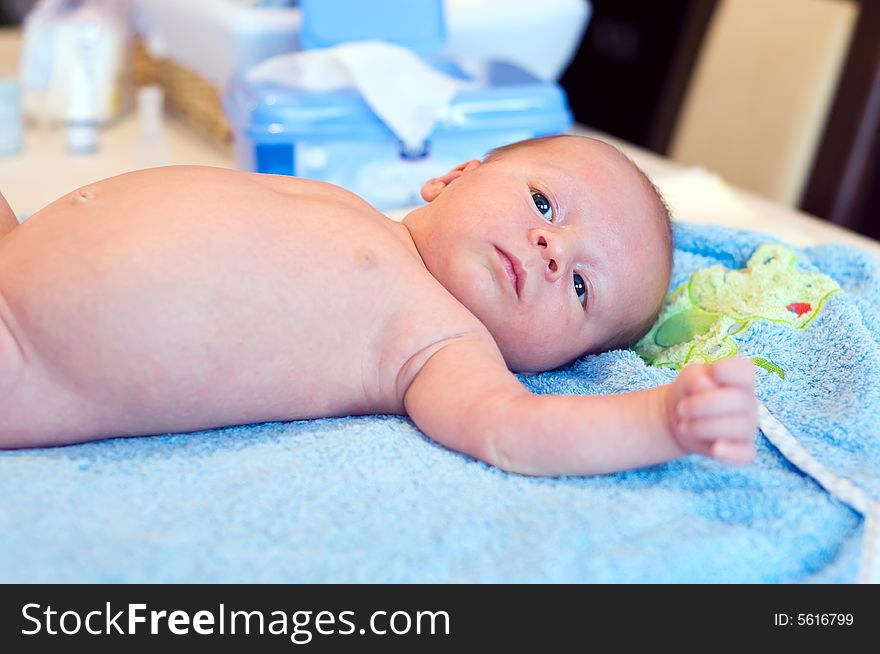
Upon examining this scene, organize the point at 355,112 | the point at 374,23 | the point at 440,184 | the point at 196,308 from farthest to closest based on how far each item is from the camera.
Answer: the point at 374,23, the point at 355,112, the point at 440,184, the point at 196,308

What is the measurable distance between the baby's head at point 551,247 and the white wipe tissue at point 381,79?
366 millimetres

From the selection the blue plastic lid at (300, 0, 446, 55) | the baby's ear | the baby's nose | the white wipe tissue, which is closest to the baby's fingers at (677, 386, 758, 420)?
the baby's nose

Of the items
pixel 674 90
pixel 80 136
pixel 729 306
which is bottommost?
pixel 80 136

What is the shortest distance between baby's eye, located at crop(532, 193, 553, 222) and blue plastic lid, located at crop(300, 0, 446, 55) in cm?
63

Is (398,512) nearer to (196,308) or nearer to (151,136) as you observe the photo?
(196,308)

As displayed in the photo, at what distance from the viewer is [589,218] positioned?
1005 millimetres

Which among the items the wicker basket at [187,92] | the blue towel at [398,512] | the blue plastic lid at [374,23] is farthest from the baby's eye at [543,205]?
the wicker basket at [187,92]

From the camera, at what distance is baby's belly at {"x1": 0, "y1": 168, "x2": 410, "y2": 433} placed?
0.79m

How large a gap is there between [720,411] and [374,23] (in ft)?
→ 3.39

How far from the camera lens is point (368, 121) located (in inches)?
56.0

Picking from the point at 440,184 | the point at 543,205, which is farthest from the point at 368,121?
the point at 543,205

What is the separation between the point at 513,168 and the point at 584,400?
0.33 metres

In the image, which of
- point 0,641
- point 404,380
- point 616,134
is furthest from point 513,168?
point 616,134

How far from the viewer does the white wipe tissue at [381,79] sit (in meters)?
1.42
